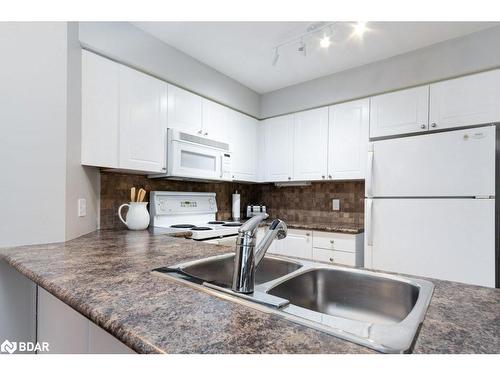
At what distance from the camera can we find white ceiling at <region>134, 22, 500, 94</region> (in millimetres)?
1957

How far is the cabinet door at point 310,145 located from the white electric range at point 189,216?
972 mm

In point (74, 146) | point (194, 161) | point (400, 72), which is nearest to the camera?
point (74, 146)

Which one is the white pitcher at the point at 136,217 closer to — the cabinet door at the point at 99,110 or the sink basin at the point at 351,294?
the cabinet door at the point at 99,110

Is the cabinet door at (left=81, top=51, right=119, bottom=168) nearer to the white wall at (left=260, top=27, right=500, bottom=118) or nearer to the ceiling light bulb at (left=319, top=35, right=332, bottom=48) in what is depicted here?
the ceiling light bulb at (left=319, top=35, right=332, bottom=48)

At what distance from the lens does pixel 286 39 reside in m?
2.11

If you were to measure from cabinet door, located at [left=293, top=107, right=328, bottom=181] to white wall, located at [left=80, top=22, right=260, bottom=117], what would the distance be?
0.67 m

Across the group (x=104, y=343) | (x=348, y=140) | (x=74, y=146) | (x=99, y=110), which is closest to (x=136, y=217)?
(x=74, y=146)

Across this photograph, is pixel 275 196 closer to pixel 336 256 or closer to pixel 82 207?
pixel 336 256

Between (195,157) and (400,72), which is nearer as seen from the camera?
(400,72)

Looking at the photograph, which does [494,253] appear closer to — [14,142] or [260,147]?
[260,147]

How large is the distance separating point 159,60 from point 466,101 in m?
2.39

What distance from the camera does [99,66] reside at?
1806 millimetres

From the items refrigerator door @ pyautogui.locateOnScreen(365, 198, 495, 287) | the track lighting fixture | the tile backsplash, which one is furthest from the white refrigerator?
the track lighting fixture
